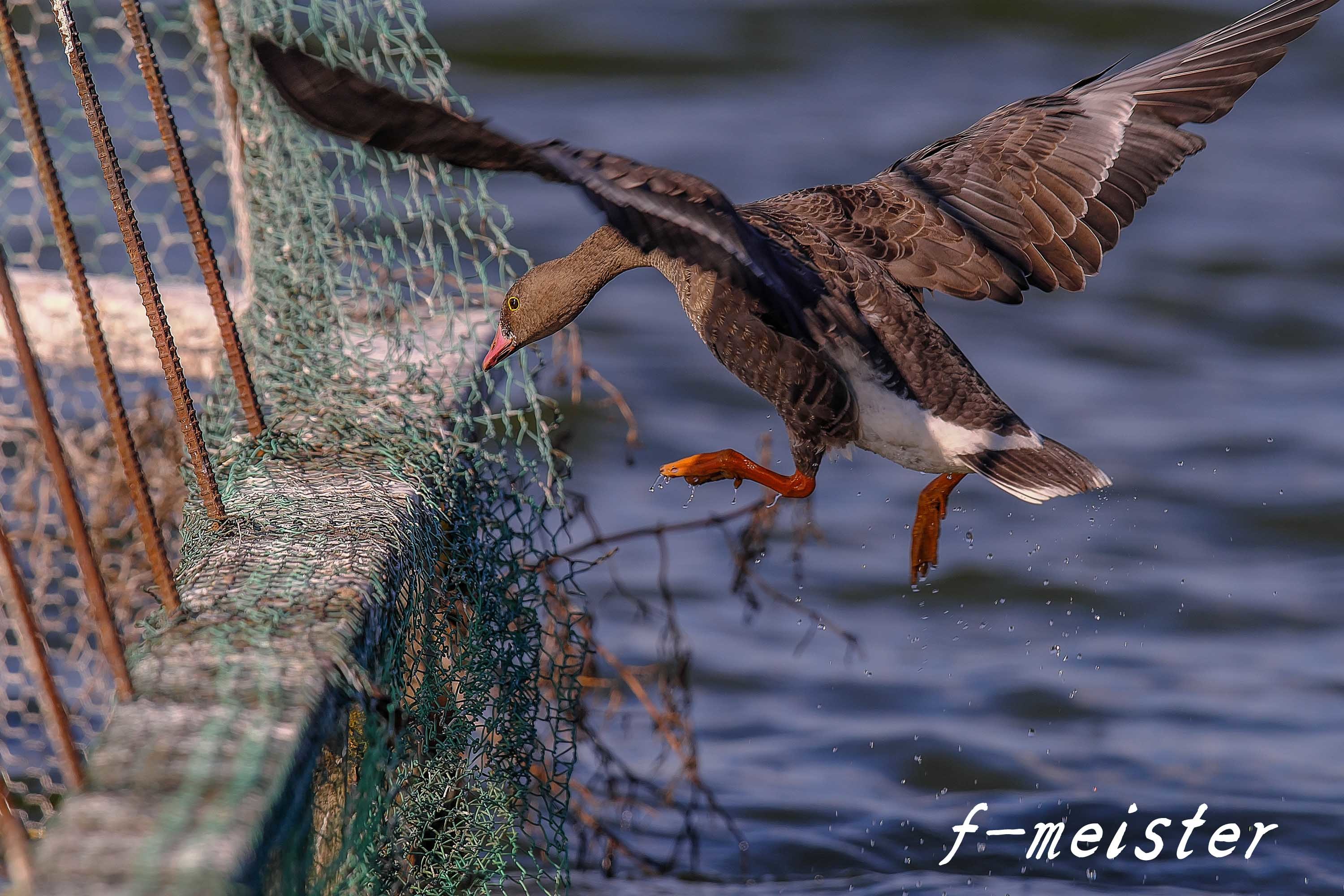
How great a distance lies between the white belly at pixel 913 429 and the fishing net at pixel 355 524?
3.17 ft

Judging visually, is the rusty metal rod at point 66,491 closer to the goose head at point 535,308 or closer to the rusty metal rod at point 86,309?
the rusty metal rod at point 86,309

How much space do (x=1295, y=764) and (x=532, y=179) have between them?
698 cm

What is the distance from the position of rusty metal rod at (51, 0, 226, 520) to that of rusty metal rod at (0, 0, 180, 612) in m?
0.21

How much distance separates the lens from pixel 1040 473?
3986 mm

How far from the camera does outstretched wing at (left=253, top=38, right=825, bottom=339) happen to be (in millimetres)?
2684

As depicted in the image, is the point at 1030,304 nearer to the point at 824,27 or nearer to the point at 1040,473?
the point at 824,27

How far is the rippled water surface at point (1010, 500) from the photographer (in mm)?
5410

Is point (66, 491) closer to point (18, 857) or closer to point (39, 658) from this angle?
point (39, 658)

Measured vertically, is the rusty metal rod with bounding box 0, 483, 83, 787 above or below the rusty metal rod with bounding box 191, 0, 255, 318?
below

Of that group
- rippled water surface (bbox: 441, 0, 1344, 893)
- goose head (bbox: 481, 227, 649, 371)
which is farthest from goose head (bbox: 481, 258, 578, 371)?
rippled water surface (bbox: 441, 0, 1344, 893)

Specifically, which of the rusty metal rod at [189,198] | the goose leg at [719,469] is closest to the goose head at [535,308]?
the goose leg at [719,469]

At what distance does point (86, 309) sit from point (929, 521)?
2.94 metres

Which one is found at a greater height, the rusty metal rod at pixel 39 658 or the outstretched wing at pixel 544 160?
the outstretched wing at pixel 544 160

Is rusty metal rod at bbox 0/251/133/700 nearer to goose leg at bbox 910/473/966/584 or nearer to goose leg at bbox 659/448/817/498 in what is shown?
goose leg at bbox 659/448/817/498
